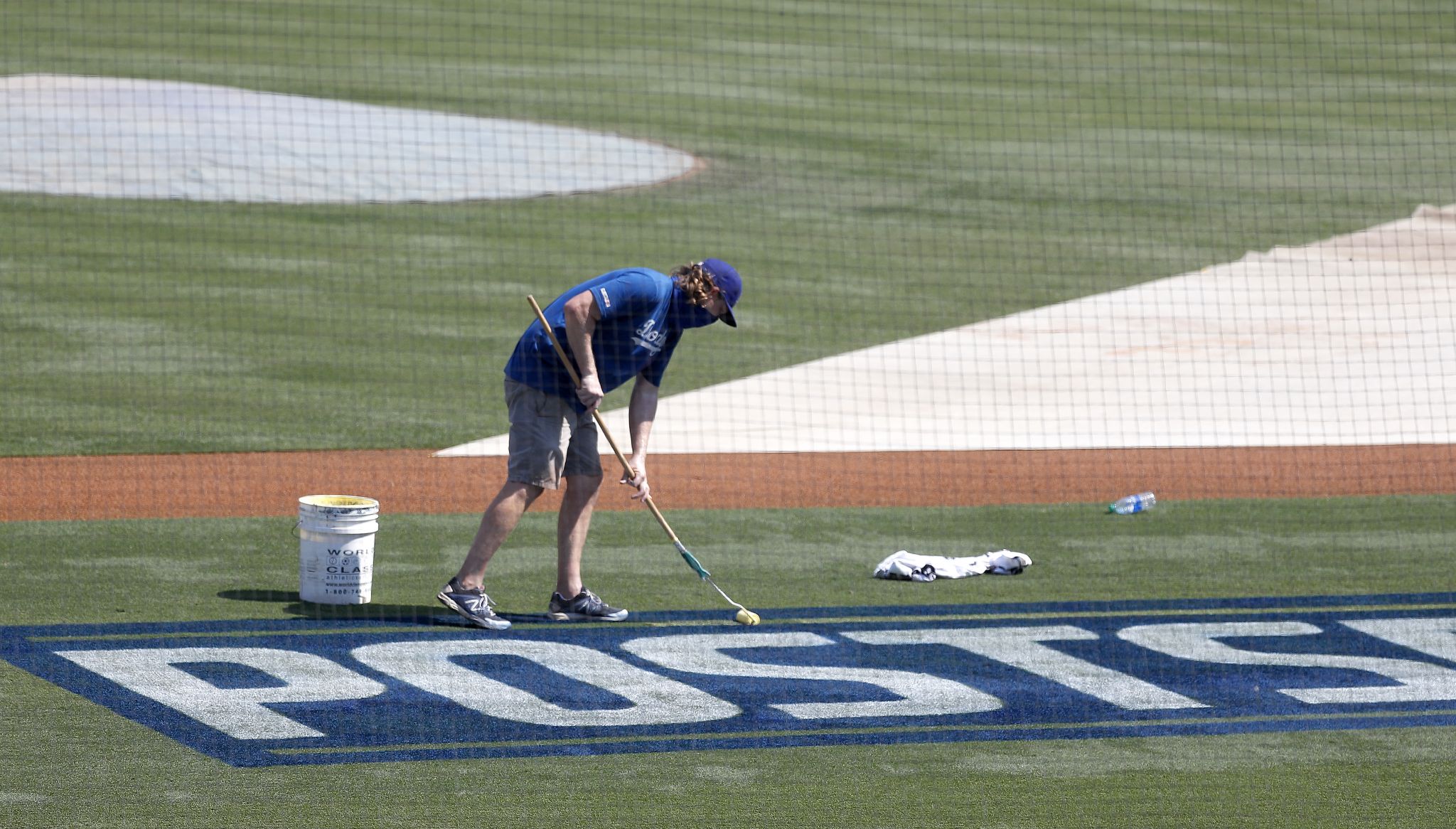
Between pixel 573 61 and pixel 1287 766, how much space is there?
24239mm

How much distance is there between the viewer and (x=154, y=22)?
2894 cm

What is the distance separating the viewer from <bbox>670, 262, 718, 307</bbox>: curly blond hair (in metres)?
7.48

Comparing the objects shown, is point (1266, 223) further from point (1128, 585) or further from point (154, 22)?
point (154, 22)

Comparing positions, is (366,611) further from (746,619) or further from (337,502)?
(746,619)

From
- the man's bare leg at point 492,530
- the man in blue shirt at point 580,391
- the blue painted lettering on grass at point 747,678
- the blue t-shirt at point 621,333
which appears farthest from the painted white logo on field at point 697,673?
the blue t-shirt at point 621,333

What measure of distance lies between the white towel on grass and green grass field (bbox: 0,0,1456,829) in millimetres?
149

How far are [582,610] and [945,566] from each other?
191cm

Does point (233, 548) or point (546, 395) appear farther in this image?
point (233, 548)

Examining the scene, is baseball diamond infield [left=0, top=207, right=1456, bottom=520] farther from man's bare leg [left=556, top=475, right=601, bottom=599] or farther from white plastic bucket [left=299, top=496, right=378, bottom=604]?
man's bare leg [left=556, top=475, right=601, bottom=599]

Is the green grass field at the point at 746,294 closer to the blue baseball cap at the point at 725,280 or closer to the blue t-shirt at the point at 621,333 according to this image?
the blue t-shirt at the point at 621,333

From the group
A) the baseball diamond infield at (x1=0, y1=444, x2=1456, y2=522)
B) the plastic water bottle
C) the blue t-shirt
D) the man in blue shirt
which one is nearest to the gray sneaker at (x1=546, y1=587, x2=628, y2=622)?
the man in blue shirt

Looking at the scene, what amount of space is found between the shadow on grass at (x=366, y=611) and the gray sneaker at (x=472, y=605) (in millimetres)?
80

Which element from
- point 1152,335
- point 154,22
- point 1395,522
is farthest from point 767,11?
point 1395,522

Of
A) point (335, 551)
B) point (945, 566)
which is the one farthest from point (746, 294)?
point (335, 551)
